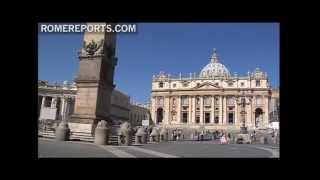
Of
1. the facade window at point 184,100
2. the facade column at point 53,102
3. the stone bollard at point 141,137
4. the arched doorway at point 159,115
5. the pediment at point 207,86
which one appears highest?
the pediment at point 207,86

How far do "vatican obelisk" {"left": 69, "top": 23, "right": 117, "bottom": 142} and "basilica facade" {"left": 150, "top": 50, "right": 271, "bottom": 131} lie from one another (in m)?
58.0

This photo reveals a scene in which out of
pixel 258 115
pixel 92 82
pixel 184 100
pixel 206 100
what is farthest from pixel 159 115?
pixel 92 82

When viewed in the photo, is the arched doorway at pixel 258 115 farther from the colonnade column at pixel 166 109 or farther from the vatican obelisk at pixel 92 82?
the vatican obelisk at pixel 92 82

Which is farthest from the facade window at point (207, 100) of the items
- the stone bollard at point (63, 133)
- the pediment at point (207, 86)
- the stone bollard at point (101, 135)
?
the stone bollard at point (101, 135)

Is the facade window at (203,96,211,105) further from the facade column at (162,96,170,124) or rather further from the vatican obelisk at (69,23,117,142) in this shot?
the vatican obelisk at (69,23,117,142)

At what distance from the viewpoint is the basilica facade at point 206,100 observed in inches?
2911

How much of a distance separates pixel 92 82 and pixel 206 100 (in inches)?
2672

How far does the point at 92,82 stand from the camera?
49.6ft

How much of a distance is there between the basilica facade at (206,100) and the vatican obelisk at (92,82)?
190ft

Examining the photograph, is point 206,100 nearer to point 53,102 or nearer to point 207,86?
point 207,86
